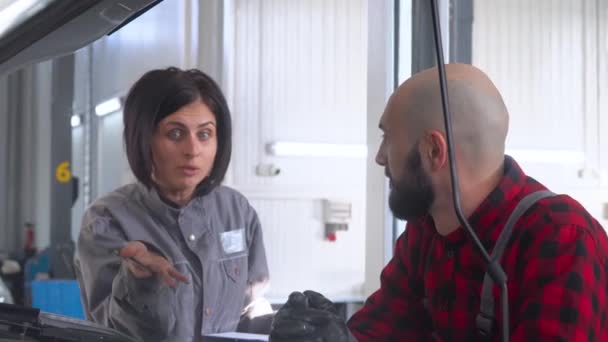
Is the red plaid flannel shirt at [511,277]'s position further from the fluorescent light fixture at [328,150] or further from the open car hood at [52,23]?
the fluorescent light fixture at [328,150]

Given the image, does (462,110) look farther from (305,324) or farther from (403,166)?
(305,324)

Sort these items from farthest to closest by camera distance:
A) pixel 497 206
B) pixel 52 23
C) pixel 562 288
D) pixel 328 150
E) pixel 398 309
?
pixel 328 150 → pixel 398 309 → pixel 497 206 → pixel 562 288 → pixel 52 23

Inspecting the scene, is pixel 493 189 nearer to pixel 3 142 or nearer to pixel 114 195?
pixel 114 195

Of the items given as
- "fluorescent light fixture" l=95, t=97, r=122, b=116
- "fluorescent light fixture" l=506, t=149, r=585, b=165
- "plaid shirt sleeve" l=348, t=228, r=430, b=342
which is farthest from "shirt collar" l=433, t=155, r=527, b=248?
"fluorescent light fixture" l=506, t=149, r=585, b=165

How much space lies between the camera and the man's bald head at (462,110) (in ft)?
2.78

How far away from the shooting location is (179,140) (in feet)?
4.09

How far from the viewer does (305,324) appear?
778mm

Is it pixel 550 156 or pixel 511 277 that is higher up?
pixel 550 156

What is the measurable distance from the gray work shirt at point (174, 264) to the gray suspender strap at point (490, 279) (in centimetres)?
46

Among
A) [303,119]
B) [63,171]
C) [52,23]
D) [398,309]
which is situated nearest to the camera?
[52,23]

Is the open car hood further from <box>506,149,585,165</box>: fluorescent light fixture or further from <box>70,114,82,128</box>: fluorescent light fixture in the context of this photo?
<box>70,114,82,128</box>: fluorescent light fixture

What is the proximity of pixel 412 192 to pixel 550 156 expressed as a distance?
7.25ft

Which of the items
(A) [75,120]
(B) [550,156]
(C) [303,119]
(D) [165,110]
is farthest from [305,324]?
(A) [75,120]

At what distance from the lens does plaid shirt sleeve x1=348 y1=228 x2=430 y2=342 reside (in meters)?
1.00
